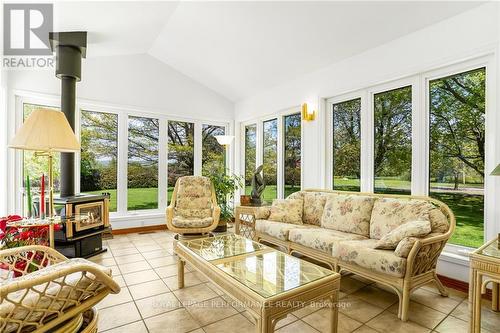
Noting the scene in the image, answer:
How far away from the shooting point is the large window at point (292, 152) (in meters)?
4.55

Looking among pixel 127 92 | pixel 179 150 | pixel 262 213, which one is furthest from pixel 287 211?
pixel 127 92

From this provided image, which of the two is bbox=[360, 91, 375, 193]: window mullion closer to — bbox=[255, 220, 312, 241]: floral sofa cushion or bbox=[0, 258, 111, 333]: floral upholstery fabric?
bbox=[255, 220, 312, 241]: floral sofa cushion

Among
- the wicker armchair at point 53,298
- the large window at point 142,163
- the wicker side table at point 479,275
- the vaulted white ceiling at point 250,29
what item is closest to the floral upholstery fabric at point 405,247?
the wicker side table at point 479,275

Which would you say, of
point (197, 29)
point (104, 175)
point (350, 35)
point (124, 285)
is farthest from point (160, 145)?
point (350, 35)

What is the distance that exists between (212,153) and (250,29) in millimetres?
2871

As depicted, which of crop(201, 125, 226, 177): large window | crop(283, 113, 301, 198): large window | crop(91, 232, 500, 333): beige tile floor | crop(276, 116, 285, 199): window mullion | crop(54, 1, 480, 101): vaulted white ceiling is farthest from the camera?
crop(201, 125, 226, 177): large window

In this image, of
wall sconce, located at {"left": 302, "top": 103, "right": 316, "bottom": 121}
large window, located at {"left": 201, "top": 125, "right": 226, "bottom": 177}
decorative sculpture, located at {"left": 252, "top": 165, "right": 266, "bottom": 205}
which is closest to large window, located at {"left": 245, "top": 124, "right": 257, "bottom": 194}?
large window, located at {"left": 201, "top": 125, "right": 226, "bottom": 177}

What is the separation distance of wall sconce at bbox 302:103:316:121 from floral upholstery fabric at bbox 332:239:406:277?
2.08m

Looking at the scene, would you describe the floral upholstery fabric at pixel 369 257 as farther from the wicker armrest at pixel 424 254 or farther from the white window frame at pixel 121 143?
the white window frame at pixel 121 143

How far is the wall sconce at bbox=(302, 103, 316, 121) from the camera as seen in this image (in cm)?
406

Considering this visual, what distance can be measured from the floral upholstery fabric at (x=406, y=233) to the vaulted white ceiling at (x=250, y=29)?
2054mm

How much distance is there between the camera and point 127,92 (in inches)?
186

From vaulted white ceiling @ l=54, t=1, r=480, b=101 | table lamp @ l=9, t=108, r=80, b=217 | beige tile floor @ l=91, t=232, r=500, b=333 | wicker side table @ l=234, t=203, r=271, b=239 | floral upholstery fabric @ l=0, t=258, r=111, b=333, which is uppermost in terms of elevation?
vaulted white ceiling @ l=54, t=1, r=480, b=101

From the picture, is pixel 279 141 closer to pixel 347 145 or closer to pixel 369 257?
pixel 347 145
